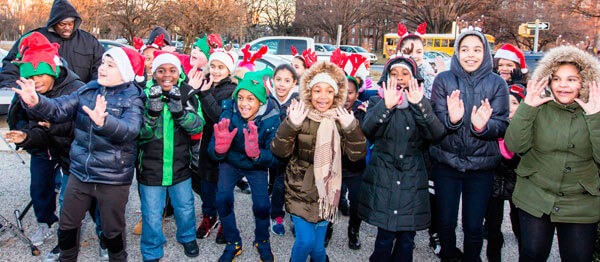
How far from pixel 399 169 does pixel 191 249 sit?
6.52 feet

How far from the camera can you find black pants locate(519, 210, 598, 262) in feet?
8.70

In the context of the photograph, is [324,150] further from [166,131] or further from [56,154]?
[56,154]

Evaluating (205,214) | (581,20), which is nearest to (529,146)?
(205,214)

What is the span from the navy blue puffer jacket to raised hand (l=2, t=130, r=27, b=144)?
1.21ft

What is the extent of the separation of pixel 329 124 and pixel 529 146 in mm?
1384

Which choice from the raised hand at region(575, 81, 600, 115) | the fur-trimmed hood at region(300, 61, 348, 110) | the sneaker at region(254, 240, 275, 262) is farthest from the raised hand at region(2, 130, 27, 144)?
the raised hand at region(575, 81, 600, 115)

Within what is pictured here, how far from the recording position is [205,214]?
4.18m

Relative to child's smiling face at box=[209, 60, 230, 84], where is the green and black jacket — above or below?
below

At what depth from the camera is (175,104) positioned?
3.20 metres

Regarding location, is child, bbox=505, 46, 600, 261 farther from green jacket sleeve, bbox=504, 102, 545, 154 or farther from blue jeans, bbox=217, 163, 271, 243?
blue jeans, bbox=217, 163, 271, 243

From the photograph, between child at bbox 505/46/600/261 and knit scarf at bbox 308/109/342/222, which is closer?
child at bbox 505/46/600/261

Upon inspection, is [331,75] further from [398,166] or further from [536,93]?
[536,93]

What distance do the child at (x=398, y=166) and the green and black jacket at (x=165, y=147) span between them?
144cm

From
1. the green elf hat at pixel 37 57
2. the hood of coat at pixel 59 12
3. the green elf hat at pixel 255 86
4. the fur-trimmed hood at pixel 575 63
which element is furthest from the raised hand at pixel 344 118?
the hood of coat at pixel 59 12
